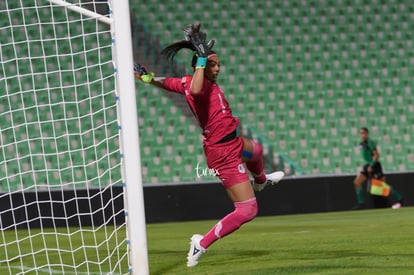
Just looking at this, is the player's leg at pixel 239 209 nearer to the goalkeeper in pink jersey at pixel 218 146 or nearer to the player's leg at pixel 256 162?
the goalkeeper in pink jersey at pixel 218 146

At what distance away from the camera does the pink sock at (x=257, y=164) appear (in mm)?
8211

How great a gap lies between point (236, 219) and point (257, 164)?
88 cm

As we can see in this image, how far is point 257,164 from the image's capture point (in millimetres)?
8430

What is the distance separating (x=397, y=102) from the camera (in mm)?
20734

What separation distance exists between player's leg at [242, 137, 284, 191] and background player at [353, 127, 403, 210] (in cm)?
1007

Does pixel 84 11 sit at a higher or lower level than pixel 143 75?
higher

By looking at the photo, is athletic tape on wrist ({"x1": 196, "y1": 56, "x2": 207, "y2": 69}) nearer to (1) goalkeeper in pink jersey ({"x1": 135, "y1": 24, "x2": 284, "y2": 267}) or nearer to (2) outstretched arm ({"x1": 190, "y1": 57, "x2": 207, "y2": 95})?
(2) outstretched arm ({"x1": 190, "y1": 57, "x2": 207, "y2": 95})

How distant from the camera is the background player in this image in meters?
18.7

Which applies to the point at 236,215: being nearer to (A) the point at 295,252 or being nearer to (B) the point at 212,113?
(B) the point at 212,113

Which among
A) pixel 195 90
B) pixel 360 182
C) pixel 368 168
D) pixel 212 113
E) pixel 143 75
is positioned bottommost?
pixel 360 182

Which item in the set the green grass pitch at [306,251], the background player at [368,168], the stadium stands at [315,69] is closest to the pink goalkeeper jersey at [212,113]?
the green grass pitch at [306,251]

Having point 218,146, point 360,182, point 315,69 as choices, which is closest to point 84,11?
point 218,146

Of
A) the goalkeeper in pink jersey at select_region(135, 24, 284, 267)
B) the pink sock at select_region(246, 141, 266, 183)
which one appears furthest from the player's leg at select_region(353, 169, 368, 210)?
the goalkeeper in pink jersey at select_region(135, 24, 284, 267)

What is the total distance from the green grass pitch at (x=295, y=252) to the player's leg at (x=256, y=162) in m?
0.66
